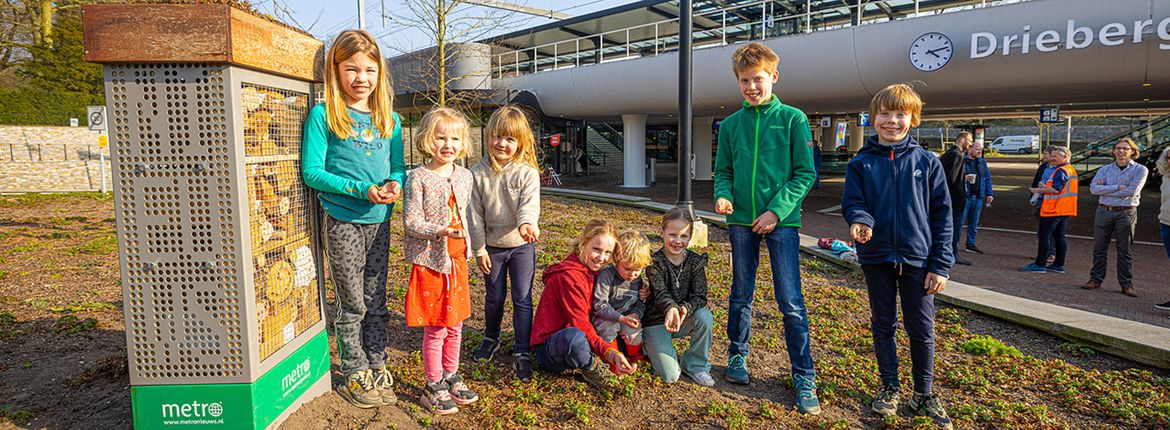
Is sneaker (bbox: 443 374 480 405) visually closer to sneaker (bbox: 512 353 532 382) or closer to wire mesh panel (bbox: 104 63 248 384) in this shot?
sneaker (bbox: 512 353 532 382)

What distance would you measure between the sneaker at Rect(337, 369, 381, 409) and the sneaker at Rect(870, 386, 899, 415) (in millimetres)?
2571

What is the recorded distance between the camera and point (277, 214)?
286 centimetres

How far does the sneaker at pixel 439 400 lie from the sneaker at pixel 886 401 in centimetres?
217

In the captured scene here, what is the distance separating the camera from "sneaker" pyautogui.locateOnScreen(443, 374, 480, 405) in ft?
10.9

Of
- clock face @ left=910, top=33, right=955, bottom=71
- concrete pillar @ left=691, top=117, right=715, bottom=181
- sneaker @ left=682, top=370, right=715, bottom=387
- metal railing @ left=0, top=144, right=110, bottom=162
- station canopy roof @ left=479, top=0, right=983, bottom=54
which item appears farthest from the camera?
concrete pillar @ left=691, top=117, right=715, bottom=181

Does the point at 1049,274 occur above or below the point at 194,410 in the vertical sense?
below

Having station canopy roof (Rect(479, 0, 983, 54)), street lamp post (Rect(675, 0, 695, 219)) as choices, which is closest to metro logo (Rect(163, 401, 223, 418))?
street lamp post (Rect(675, 0, 695, 219))

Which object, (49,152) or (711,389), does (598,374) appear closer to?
(711,389)

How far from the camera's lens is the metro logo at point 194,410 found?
2.74 m

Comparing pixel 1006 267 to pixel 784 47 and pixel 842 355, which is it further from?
pixel 784 47

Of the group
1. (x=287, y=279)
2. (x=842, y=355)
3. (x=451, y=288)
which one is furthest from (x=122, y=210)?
(x=842, y=355)

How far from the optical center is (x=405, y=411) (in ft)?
10.7

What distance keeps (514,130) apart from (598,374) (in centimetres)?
145

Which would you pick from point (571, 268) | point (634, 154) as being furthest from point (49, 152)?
point (571, 268)
